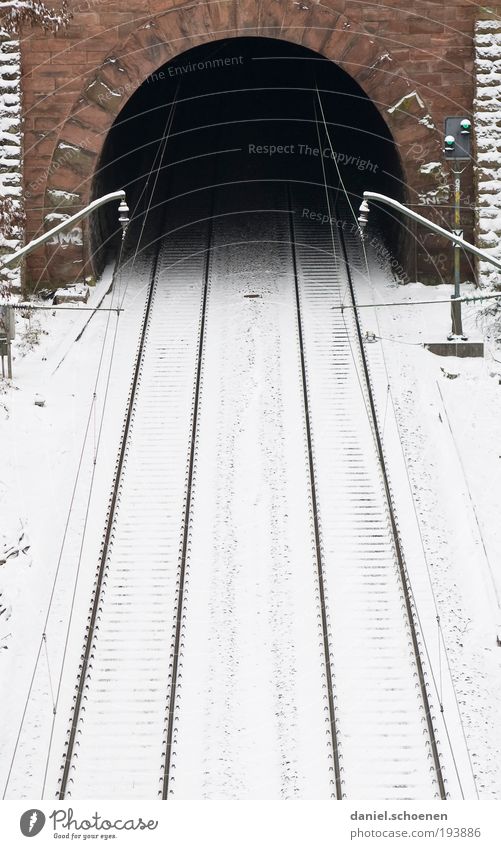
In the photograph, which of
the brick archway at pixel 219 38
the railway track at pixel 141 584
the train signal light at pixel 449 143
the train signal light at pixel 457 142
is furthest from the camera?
the brick archway at pixel 219 38

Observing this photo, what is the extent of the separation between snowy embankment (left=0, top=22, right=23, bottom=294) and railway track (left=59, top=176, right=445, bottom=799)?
3433 millimetres

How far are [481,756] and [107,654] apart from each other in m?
6.13

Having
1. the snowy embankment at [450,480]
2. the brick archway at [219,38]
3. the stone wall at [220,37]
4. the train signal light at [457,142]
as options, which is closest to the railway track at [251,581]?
the snowy embankment at [450,480]

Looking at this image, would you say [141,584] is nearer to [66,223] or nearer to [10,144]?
[66,223]

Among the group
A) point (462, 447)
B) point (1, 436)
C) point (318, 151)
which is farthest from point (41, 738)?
point (318, 151)

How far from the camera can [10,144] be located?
118 feet

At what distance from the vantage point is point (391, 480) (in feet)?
95.7

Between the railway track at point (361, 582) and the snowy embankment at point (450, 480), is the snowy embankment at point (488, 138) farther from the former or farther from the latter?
the railway track at point (361, 582)

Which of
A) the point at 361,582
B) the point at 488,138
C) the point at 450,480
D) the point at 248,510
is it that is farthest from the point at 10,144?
the point at 361,582

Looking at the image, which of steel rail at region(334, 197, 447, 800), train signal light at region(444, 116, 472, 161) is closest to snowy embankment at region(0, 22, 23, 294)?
steel rail at region(334, 197, 447, 800)

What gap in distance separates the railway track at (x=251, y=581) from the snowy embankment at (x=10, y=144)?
11.3 feet

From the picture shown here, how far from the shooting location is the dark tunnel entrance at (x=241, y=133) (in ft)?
134

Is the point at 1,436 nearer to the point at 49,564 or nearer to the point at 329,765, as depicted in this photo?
the point at 49,564

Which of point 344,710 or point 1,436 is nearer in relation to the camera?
point 344,710
